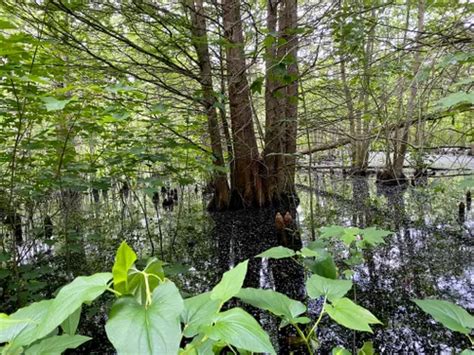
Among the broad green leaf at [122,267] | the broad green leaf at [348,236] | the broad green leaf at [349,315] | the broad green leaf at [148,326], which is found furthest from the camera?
the broad green leaf at [348,236]

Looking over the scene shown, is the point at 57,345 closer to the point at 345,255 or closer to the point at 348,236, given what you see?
the point at 348,236

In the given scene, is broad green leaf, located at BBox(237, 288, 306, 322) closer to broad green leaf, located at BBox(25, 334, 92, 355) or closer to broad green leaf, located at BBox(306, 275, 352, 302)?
broad green leaf, located at BBox(306, 275, 352, 302)

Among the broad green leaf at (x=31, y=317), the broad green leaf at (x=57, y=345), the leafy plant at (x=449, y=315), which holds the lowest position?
the leafy plant at (x=449, y=315)

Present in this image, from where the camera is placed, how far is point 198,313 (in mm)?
564

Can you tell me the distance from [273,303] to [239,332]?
1.09 ft

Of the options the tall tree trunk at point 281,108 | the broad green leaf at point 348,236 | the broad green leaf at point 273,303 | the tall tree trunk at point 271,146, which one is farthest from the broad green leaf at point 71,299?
the tall tree trunk at point 271,146

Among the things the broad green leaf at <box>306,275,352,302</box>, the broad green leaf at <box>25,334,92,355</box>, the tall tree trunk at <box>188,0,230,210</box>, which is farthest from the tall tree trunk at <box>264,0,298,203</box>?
the broad green leaf at <box>25,334,92,355</box>

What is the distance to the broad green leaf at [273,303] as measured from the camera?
2.47 feet

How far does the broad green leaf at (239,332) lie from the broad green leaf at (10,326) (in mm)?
306

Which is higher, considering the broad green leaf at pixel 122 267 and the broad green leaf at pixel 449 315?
the broad green leaf at pixel 122 267

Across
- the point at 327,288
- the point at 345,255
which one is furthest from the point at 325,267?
the point at 345,255

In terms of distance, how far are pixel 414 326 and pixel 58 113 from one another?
8.13 ft

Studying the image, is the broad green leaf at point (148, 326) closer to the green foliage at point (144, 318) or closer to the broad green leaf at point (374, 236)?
the green foliage at point (144, 318)

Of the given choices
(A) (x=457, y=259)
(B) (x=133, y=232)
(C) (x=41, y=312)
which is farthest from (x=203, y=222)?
(C) (x=41, y=312)
